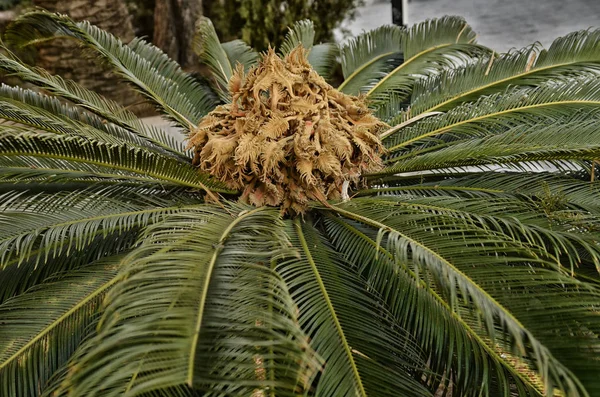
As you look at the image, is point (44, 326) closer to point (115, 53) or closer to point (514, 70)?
point (115, 53)

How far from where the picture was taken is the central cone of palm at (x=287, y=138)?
1.65 meters

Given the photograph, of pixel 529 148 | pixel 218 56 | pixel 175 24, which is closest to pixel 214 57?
pixel 218 56

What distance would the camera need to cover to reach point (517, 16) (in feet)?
12.4

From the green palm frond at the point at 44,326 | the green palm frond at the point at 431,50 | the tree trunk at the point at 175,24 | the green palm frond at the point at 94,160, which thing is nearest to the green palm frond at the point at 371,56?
the green palm frond at the point at 431,50

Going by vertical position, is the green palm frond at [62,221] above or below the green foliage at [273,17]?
below

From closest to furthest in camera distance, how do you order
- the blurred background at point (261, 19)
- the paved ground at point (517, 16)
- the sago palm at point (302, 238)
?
the sago palm at point (302, 238)
the paved ground at point (517, 16)
the blurred background at point (261, 19)

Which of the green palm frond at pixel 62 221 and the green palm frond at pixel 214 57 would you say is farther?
the green palm frond at pixel 214 57

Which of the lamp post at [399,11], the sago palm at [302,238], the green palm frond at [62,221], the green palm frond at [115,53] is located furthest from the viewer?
the lamp post at [399,11]

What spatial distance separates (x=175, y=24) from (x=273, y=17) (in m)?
1.08

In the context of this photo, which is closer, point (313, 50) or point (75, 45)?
point (313, 50)

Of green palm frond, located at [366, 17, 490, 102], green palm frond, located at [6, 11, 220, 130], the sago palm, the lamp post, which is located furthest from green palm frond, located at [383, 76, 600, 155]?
the lamp post

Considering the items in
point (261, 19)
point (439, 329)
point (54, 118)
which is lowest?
point (439, 329)

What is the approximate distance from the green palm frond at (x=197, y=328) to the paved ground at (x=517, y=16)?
3.21m

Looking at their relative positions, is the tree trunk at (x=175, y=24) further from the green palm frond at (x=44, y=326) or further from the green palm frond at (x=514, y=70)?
the green palm frond at (x=44, y=326)
